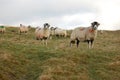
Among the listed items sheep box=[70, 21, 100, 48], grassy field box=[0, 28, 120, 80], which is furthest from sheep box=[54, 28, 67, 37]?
grassy field box=[0, 28, 120, 80]

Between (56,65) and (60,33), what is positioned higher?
(60,33)

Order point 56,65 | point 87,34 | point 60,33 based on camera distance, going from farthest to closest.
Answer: point 60,33 → point 87,34 → point 56,65

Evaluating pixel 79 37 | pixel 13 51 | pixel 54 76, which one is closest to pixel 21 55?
pixel 13 51

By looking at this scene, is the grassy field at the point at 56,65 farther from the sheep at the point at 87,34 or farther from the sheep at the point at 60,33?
the sheep at the point at 60,33

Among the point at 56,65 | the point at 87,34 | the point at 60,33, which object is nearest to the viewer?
the point at 56,65

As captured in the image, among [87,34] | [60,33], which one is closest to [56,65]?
[87,34]

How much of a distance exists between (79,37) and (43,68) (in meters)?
10.6

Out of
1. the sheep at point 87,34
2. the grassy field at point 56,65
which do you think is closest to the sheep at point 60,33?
the sheep at point 87,34

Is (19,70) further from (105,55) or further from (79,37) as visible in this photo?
(79,37)

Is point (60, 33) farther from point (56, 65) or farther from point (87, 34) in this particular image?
point (56, 65)

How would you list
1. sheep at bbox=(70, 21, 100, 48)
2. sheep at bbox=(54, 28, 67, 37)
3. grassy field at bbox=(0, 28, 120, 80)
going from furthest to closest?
sheep at bbox=(54, 28, 67, 37) < sheep at bbox=(70, 21, 100, 48) < grassy field at bbox=(0, 28, 120, 80)

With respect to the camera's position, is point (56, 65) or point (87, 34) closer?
point (56, 65)

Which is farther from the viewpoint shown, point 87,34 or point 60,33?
point 60,33

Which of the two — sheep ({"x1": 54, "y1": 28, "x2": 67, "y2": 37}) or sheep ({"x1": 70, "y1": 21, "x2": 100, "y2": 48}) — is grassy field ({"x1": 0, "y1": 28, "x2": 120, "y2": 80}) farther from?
sheep ({"x1": 54, "y1": 28, "x2": 67, "y2": 37})
